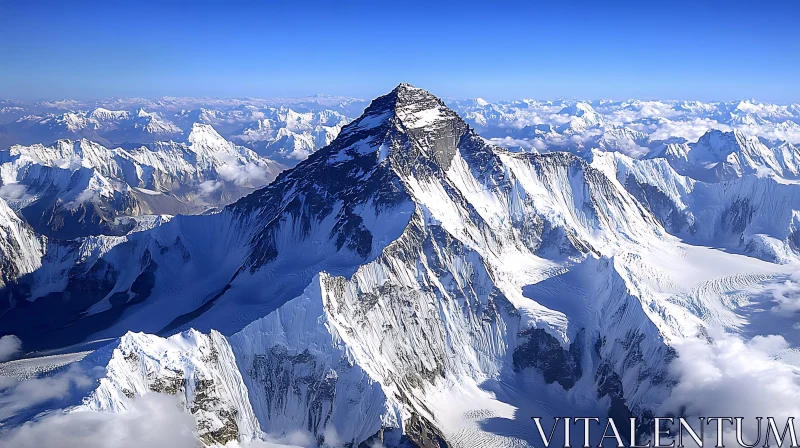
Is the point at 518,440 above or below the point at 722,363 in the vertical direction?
below

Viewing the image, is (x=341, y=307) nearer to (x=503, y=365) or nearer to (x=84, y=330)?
(x=503, y=365)

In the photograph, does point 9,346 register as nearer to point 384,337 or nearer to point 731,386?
point 384,337

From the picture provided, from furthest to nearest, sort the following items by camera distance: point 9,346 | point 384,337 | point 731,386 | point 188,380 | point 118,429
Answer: point 9,346 < point 384,337 < point 731,386 < point 188,380 < point 118,429

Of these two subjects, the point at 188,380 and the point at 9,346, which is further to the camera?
the point at 9,346

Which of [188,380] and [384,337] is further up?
[188,380]

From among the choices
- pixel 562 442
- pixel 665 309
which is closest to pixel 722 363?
pixel 665 309

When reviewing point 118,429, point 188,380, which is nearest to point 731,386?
point 188,380

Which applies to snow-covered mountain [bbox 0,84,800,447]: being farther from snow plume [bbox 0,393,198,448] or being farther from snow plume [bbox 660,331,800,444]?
snow plume [bbox 0,393,198,448]

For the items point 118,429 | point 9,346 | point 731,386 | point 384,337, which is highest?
point 118,429
